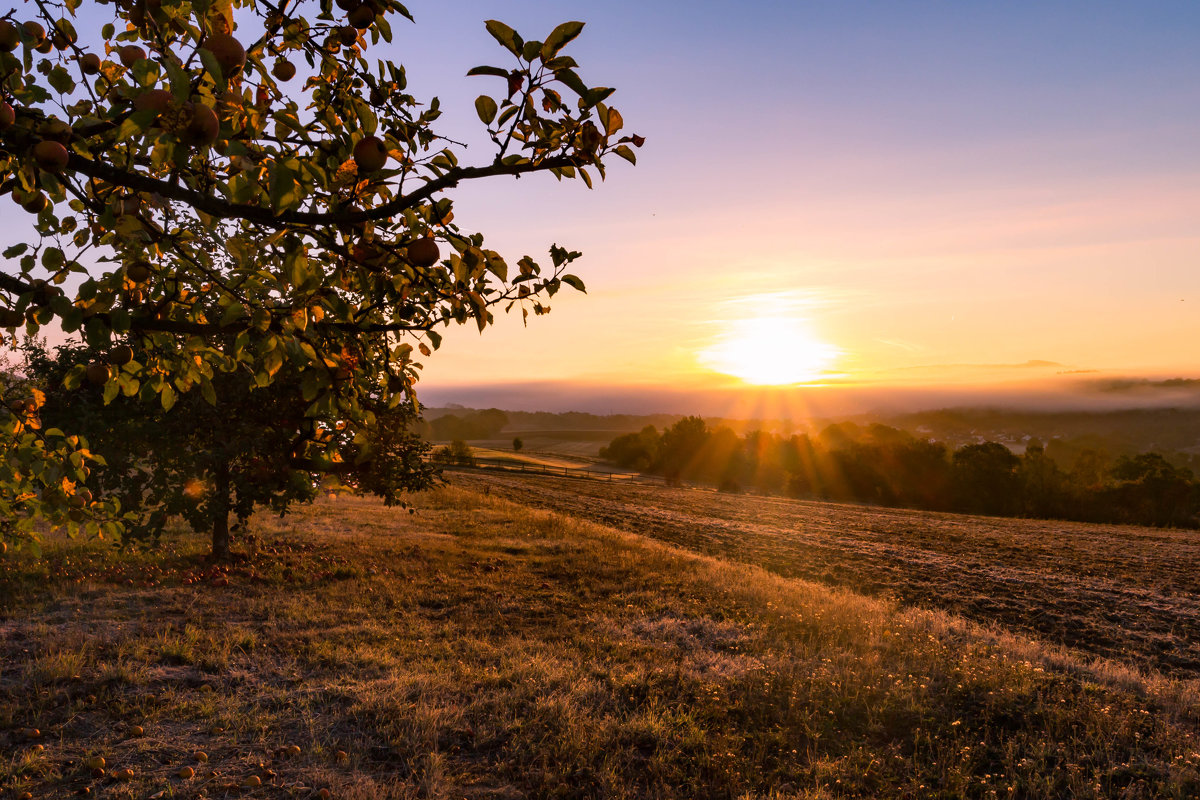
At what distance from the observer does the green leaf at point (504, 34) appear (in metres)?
2.06

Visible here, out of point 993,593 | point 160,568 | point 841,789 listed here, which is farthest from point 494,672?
point 993,593

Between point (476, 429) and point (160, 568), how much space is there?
14418cm

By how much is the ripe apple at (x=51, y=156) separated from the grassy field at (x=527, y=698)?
211 inches

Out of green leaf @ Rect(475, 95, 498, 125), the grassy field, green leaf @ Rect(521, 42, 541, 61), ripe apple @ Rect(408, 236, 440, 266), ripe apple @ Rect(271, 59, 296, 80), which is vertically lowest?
the grassy field

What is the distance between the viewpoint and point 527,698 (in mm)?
7520

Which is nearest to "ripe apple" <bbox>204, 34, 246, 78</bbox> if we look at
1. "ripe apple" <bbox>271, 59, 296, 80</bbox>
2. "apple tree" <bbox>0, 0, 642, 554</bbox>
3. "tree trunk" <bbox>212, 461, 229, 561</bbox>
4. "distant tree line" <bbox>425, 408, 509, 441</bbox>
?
"apple tree" <bbox>0, 0, 642, 554</bbox>

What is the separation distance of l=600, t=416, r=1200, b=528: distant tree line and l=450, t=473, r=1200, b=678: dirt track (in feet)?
69.7

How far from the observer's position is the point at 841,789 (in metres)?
5.96

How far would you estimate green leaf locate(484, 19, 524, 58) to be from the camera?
2.06m

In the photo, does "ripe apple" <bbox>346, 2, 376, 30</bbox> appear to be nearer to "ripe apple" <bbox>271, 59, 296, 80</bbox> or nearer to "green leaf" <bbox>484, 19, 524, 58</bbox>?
"ripe apple" <bbox>271, 59, 296, 80</bbox>

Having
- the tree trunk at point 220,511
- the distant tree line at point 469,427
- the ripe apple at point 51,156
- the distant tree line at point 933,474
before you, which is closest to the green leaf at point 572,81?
the ripe apple at point 51,156

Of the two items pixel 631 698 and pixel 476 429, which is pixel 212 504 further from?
pixel 476 429

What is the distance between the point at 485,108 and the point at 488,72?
20 cm

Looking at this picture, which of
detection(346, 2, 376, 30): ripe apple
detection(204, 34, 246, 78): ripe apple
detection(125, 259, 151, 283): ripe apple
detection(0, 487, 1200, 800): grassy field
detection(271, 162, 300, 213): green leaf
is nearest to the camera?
detection(271, 162, 300, 213): green leaf
